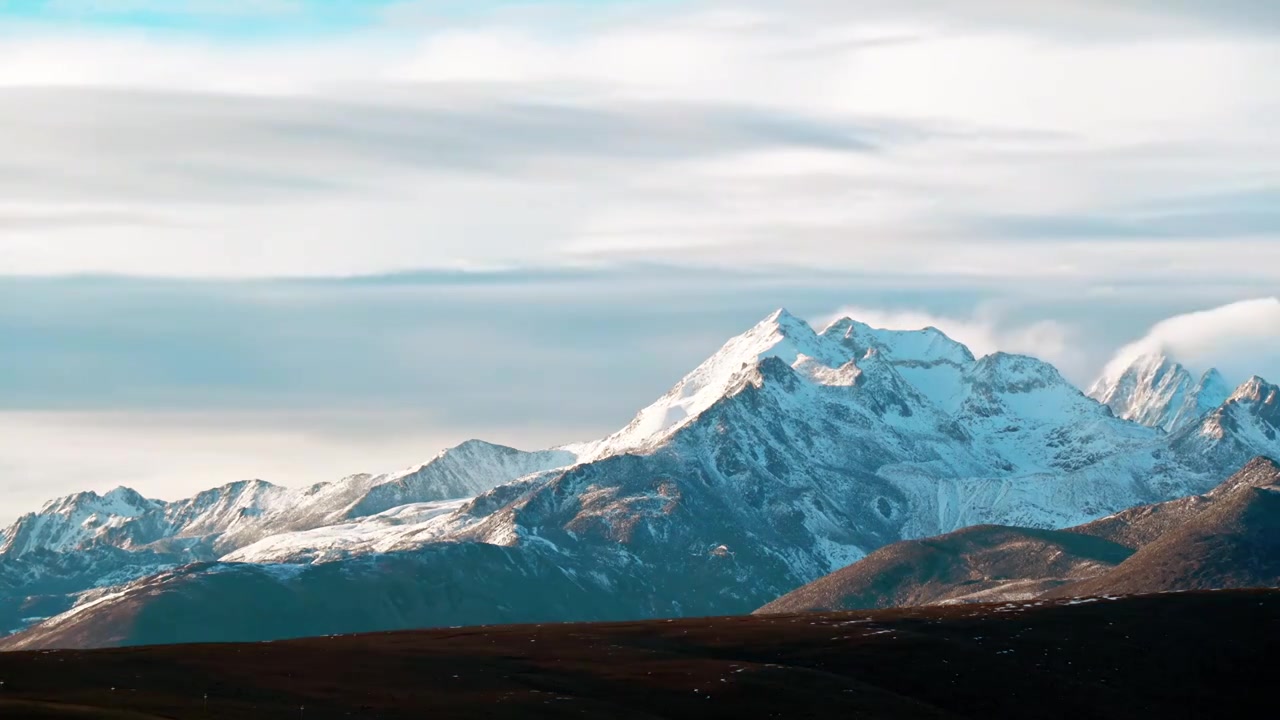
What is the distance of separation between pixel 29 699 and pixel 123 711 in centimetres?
1268

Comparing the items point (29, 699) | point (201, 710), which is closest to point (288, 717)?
point (201, 710)

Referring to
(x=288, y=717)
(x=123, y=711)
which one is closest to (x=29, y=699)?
(x=123, y=711)

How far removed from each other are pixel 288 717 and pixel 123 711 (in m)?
18.8

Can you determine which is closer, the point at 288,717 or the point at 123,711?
the point at 123,711

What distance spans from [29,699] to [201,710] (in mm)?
16782

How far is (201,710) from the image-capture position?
198 meters

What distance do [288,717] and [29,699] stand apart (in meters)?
25.4

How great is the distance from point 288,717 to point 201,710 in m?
8.74

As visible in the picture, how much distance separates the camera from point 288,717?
19938 centimetres

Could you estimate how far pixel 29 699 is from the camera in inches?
7594

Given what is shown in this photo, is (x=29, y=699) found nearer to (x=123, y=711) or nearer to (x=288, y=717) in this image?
(x=123, y=711)

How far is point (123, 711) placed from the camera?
186500mm
